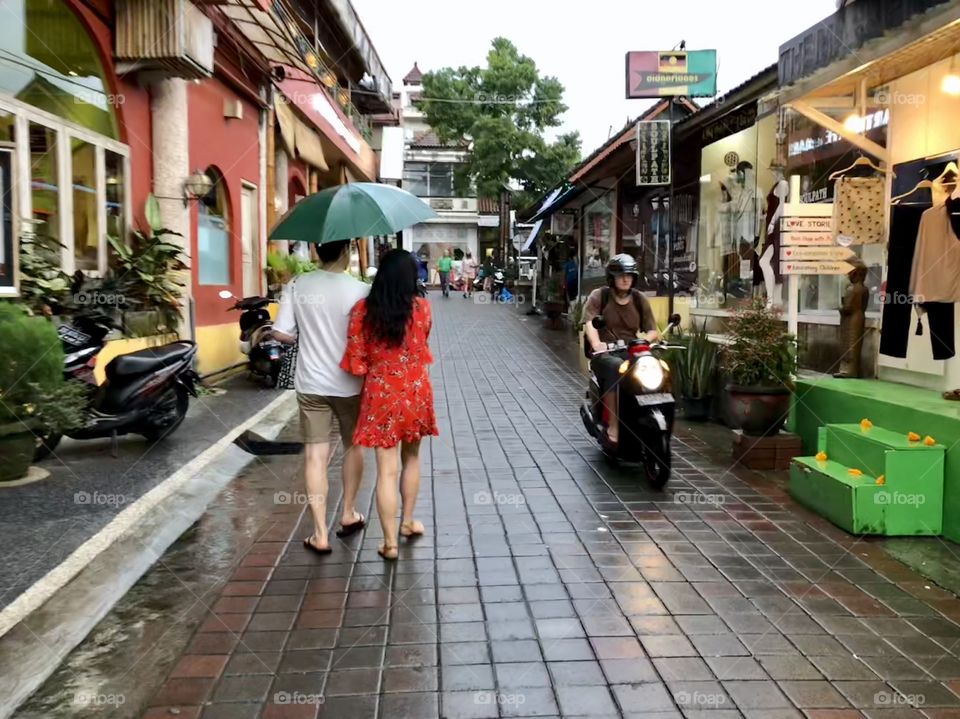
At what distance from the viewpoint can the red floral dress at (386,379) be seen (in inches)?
172

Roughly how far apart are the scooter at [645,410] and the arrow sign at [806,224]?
1482 millimetres

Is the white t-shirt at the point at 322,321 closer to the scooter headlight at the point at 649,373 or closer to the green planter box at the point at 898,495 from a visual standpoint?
the scooter headlight at the point at 649,373

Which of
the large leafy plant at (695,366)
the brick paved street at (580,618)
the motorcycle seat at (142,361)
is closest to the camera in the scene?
the brick paved street at (580,618)

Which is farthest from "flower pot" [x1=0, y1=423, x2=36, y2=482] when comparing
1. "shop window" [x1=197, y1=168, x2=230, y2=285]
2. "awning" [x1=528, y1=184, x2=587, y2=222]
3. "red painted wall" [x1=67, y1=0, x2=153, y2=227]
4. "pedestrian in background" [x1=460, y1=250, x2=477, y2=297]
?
"pedestrian in background" [x1=460, y1=250, x2=477, y2=297]

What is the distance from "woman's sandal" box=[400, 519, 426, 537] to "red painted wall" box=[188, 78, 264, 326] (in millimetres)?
6585

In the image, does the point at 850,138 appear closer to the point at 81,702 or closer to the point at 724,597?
the point at 724,597

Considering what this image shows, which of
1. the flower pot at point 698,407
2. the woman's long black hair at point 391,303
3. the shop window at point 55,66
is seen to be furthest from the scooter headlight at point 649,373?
the shop window at point 55,66

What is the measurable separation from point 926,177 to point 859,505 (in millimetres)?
2884

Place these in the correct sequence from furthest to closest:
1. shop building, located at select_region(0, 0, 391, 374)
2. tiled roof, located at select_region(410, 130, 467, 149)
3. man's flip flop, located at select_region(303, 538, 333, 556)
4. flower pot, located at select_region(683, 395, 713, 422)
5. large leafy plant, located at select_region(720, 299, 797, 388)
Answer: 1. tiled roof, located at select_region(410, 130, 467, 149)
2. flower pot, located at select_region(683, 395, 713, 422)
3. shop building, located at select_region(0, 0, 391, 374)
4. large leafy plant, located at select_region(720, 299, 797, 388)
5. man's flip flop, located at select_region(303, 538, 333, 556)

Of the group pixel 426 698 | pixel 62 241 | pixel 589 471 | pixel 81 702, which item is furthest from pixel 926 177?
pixel 62 241

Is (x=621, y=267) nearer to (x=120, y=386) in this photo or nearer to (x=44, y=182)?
(x=120, y=386)

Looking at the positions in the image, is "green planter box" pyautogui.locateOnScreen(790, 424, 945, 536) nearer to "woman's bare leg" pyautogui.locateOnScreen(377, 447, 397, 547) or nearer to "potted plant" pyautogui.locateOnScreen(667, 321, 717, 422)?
"woman's bare leg" pyautogui.locateOnScreen(377, 447, 397, 547)

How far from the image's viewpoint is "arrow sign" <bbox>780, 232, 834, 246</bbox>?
23.4 feet

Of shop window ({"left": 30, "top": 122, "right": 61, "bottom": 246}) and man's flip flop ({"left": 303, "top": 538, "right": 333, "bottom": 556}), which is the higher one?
shop window ({"left": 30, "top": 122, "right": 61, "bottom": 246})
